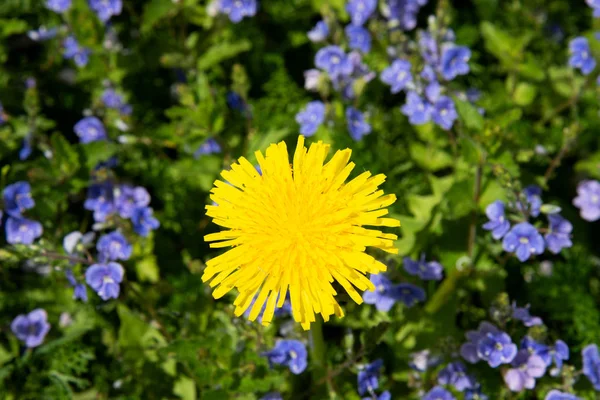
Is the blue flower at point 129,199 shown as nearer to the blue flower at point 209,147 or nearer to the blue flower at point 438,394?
the blue flower at point 209,147

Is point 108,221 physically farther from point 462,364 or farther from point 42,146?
point 462,364

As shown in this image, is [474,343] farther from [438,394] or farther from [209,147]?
[209,147]

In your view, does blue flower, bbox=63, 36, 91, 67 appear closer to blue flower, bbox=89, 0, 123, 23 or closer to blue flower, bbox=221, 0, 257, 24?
blue flower, bbox=89, 0, 123, 23

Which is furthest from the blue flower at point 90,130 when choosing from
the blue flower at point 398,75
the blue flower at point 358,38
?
the blue flower at point 398,75

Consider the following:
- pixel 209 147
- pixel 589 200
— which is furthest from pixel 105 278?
pixel 589 200

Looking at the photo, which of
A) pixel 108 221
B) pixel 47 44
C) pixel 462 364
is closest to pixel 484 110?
pixel 462 364

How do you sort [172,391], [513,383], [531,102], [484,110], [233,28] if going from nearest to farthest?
[513,383] < [172,391] < [484,110] < [531,102] < [233,28]
